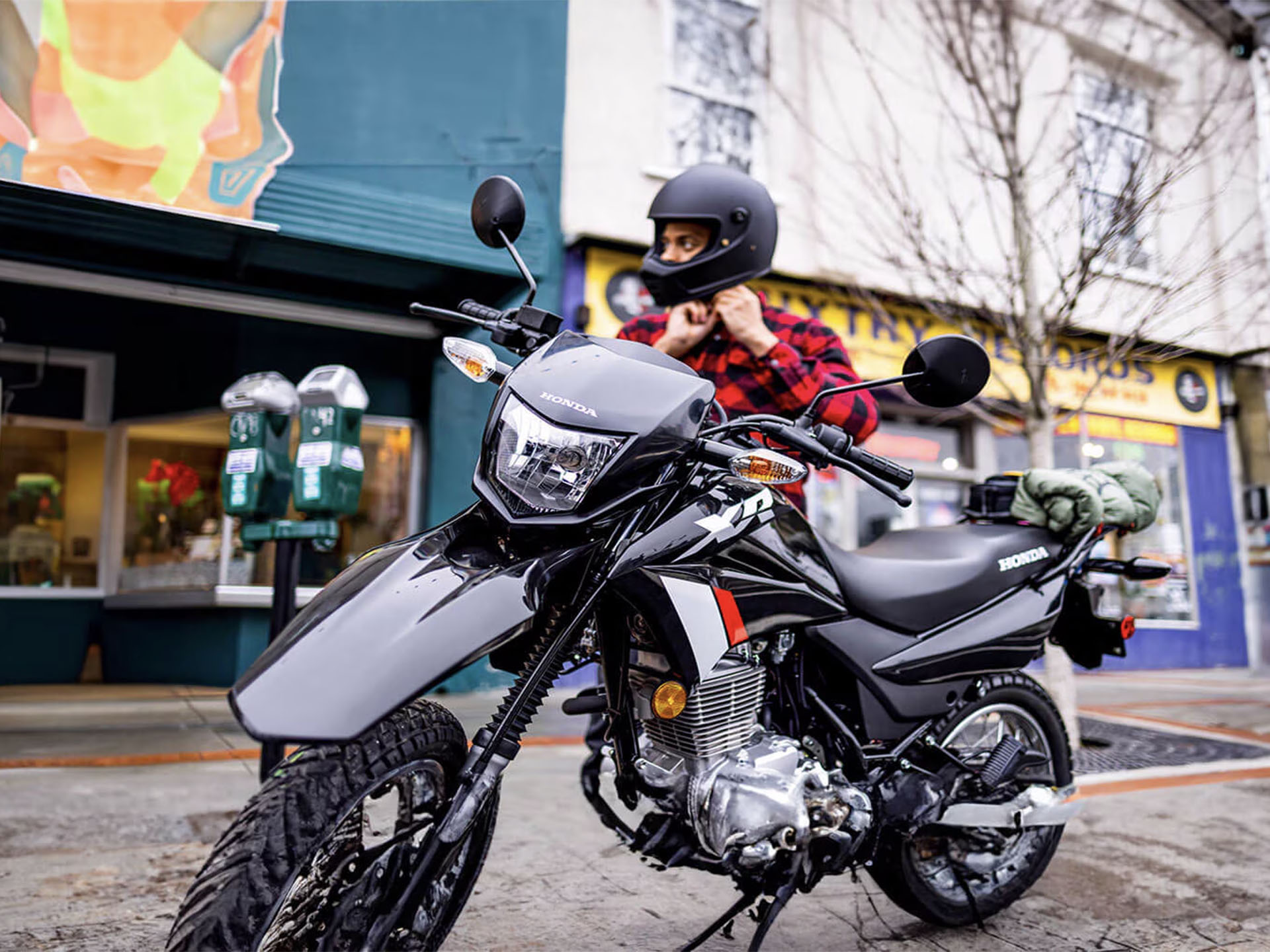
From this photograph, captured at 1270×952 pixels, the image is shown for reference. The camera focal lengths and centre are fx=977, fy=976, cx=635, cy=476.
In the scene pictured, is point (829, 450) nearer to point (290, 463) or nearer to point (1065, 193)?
point (290, 463)

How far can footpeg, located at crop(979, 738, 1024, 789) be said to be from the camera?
253cm

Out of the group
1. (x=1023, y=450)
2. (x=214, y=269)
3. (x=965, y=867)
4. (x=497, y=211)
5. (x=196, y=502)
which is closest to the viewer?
(x=497, y=211)

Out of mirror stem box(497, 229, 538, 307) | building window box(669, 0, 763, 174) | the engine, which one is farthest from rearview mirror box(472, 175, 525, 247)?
building window box(669, 0, 763, 174)

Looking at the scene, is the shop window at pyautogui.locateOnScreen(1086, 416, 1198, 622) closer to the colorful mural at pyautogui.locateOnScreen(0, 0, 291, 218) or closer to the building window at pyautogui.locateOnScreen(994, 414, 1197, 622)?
the building window at pyautogui.locateOnScreen(994, 414, 1197, 622)

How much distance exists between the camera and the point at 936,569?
2500mm

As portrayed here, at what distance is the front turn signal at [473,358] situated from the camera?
2.02m

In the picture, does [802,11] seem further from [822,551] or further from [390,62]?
[822,551]

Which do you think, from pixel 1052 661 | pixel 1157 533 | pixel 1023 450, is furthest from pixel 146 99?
pixel 1157 533

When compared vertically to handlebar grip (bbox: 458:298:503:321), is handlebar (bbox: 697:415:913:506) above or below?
below

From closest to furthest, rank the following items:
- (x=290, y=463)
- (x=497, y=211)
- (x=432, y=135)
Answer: (x=497, y=211)
(x=290, y=463)
(x=432, y=135)

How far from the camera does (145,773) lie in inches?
179

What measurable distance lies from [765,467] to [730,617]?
12.4 inches

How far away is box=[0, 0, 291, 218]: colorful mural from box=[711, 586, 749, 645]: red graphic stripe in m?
5.53

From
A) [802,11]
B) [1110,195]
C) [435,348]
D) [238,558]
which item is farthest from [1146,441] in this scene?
[238,558]
